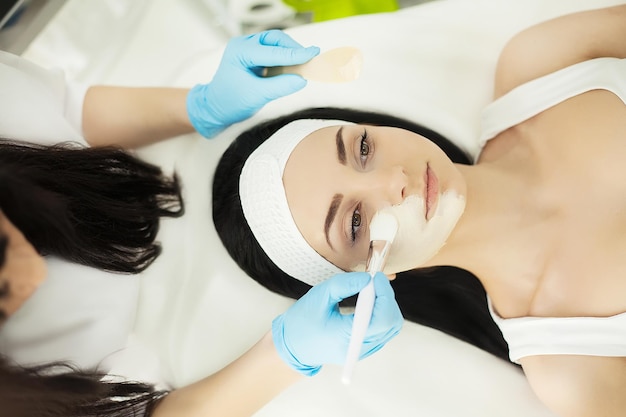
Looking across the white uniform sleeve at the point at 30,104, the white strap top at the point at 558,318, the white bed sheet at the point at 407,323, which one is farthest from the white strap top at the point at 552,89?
the white uniform sleeve at the point at 30,104

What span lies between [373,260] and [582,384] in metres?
0.49

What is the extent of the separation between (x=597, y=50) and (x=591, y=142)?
252 millimetres

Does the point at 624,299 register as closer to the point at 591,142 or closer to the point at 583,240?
the point at 583,240

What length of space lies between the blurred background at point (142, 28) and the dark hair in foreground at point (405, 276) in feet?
1.55

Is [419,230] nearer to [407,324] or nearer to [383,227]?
[383,227]

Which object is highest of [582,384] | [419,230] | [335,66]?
[335,66]

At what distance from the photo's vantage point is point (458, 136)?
1.53 metres

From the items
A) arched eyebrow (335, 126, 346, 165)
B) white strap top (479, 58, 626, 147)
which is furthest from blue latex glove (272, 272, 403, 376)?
white strap top (479, 58, 626, 147)

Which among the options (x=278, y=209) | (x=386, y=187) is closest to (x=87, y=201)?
(x=278, y=209)

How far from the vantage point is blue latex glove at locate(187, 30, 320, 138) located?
1.19 meters

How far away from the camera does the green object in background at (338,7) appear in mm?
1791

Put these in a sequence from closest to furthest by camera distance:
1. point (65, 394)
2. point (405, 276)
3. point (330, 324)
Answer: point (65, 394)
point (330, 324)
point (405, 276)

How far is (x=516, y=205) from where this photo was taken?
1264mm

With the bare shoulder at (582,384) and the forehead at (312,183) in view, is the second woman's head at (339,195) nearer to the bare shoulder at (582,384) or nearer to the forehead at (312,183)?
the forehead at (312,183)
